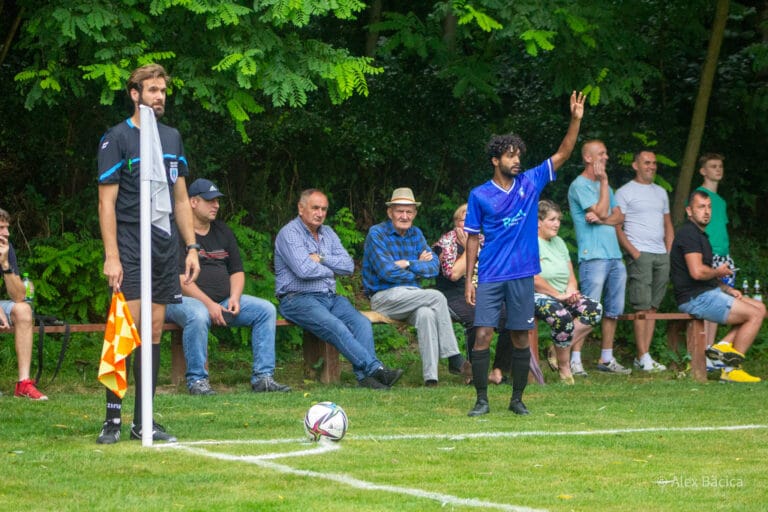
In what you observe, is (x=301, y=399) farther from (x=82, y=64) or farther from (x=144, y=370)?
(x=82, y=64)

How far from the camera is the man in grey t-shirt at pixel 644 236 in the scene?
505 inches

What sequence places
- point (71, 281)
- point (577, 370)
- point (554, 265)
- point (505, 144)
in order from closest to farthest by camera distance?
1. point (505, 144)
2. point (554, 265)
3. point (577, 370)
4. point (71, 281)

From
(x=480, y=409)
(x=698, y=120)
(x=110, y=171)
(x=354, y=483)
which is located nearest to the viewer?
(x=354, y=483)

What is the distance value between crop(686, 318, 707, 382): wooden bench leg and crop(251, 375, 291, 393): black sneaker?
13.1ft

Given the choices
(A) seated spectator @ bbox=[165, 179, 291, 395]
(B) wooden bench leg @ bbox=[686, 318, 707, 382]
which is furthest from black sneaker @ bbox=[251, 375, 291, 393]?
(B) wooden bench leg @ bbox=[686, 318, 707, 382]

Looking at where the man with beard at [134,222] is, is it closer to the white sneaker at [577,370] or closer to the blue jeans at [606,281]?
the white sneaker at [577,370]

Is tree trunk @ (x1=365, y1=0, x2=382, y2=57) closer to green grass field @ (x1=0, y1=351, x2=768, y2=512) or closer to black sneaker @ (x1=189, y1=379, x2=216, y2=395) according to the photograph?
black sneaker @ (x1=189, y1=379, x2=216, y2=395)

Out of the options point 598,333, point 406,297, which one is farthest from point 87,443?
point 598,333

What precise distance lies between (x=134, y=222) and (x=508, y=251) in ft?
9.55

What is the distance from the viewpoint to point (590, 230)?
40.3ft

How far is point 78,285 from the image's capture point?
40.8 ft

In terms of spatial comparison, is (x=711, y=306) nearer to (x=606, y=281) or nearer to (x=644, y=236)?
(x=606, y=281)

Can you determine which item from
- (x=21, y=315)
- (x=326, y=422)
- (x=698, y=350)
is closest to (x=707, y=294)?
(x=698, y=350)

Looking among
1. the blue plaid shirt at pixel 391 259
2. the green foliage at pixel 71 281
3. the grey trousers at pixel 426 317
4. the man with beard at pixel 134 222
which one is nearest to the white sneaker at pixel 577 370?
the grey trousers at pixel 426 317
